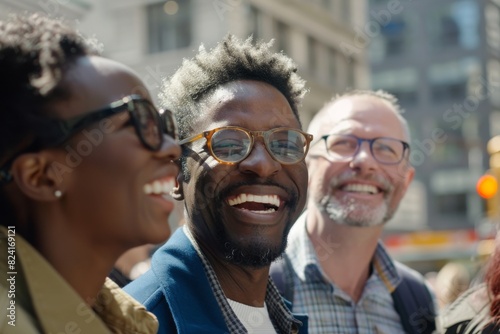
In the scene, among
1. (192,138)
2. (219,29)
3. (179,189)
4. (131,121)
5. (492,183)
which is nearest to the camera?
(131,121)

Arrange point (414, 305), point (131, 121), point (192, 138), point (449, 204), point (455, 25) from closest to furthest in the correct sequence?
point (131, 121) < point (192, 138) < point (414, 305) < point (455, 25) < point (449, 204)

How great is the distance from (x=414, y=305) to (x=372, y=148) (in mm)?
824

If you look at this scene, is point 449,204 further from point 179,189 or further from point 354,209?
point 179,189

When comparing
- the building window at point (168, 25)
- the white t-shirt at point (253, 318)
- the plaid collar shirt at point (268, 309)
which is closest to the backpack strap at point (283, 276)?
the plaid collar shirt at point (268, 309)

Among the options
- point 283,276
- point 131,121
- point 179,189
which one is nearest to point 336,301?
point 283,276

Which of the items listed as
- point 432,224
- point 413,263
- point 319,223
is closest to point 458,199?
point 432,224

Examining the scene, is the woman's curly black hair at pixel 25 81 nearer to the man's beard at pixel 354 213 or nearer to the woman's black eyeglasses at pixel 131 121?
the woman's black eyeglasses at pixel 131 121

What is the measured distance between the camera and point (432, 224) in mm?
53906

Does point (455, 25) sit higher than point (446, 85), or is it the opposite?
point (455, 25)

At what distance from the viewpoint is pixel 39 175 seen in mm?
1988

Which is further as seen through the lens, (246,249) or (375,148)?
(375,148)

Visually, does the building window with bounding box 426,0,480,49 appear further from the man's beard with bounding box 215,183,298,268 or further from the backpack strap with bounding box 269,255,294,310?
the man's beard with bounding box 215,183,298,268

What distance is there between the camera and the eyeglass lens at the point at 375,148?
4.25m

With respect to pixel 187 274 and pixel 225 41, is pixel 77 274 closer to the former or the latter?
pixel 187 274
